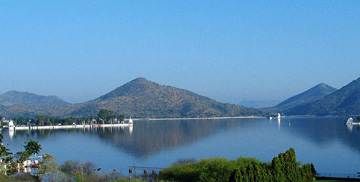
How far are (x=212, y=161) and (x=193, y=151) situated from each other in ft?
84.5

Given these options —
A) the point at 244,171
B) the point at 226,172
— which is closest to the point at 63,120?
the point at 226,172

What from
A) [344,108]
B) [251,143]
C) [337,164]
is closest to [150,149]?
[251,143]

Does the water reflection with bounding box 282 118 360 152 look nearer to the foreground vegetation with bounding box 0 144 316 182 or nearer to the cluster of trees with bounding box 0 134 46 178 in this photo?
the foreground vegetation with bounding box 0 144 316 182

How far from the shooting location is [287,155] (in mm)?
22891

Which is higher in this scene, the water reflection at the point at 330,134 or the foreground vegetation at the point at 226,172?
the foreground vegetation at the point at 226,172

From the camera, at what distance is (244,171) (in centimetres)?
1891

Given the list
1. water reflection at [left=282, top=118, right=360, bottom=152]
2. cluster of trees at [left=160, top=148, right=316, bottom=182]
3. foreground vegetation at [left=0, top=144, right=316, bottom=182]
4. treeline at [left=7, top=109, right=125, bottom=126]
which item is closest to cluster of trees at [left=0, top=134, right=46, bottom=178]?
foreground vegetation at [left=0, top=144, right=316, bottom=182]

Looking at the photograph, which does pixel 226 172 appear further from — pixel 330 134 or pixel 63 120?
pixel 63 120

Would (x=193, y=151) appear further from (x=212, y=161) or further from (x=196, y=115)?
(x=196, y=115)

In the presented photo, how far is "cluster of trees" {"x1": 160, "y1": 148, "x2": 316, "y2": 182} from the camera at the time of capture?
1925cm

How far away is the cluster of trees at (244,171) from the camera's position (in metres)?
19.2

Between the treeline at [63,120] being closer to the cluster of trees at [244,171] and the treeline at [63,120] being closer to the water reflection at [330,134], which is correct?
the water reflection at [330,134]

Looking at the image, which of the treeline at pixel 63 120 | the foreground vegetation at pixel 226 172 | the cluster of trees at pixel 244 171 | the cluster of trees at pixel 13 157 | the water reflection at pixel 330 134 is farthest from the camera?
the treeline at pixel 63 120

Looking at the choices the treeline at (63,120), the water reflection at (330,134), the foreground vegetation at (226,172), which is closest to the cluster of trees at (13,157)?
the foreground vegetation at (226,172)
